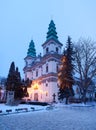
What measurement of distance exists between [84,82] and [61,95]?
661 centimetres

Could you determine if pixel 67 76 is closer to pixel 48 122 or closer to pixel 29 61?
pixel 29 61

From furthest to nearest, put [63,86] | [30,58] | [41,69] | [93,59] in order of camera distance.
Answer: [30,58]
[41,69]
[63,86]
[93,59]

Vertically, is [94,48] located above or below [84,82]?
above

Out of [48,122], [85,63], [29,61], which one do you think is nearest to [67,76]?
[85,63]

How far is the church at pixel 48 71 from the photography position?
5932 centimetres

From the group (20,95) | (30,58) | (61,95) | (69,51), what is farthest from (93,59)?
(30,58)

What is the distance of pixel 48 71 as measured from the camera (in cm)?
6103

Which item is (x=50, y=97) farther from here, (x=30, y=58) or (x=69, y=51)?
(x=30, y=58)

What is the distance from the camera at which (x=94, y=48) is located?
46.1 meters

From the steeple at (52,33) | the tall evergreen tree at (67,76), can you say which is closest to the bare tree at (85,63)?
the tall evergreen tree at (67,76)

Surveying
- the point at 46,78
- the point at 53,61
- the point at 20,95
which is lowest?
the point at 20,95

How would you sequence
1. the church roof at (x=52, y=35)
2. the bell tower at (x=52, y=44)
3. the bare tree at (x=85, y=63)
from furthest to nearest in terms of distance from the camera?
1. the church roof at (x=52, y=35)
2. the bell tower at (x=52, y=44)
3. the bare tree at (x=85, y=63)

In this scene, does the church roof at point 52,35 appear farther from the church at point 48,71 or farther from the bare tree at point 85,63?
the bare tree at point 85,63

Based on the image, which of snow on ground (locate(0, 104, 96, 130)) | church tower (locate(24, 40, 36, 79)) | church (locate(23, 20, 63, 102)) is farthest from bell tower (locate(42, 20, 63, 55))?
snow on ground (locate(0, 104, 96, 130))
